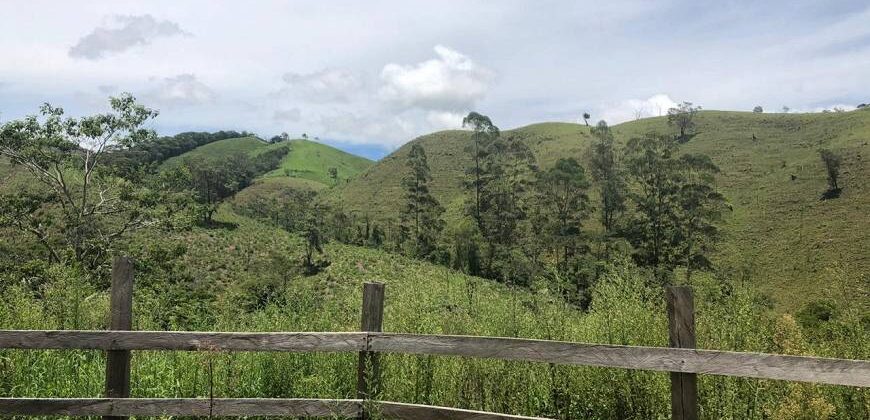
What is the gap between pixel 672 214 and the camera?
56.5m

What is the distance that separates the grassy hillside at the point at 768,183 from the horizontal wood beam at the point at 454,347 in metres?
26.7

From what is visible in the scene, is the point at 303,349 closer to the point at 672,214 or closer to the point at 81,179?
the point at 81,179

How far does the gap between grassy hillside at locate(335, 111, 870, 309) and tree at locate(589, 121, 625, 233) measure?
13.6 m

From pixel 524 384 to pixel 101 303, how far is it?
5.23 m

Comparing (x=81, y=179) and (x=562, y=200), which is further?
(x=562, y=200)

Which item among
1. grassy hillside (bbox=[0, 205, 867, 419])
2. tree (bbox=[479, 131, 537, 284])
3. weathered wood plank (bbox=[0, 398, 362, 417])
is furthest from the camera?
tree (bbox=[479, 131, 537, 284])

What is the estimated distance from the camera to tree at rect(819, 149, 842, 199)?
230 ft

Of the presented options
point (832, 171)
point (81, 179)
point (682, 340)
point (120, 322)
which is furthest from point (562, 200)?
point (120, 322)

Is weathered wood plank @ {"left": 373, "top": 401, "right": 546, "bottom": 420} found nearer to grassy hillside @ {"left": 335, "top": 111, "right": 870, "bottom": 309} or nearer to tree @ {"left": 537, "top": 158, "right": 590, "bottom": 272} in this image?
grassy hillside @ {"left": 335, "top": 111, "right": 870, "bottom": 309}

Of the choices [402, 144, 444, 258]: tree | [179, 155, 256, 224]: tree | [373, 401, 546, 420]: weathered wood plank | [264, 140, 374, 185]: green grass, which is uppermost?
[264, 140, 374, 185]: green grass

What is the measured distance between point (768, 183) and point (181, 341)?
9179 cm

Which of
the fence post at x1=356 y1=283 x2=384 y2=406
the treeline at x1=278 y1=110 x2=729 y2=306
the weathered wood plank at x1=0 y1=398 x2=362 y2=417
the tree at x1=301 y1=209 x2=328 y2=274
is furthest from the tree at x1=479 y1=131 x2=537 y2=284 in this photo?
the weathered wood plank at x1=0 y1=398 x2=362 y2=417

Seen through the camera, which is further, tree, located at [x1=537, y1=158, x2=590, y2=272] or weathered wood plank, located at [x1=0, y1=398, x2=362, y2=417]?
tree, located at [x1=537, y1=158, x2=590, y2=272]

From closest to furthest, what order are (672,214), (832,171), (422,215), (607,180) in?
1. (672,214)
2. (832,171)
3. (607,180)
4. (422,215)
